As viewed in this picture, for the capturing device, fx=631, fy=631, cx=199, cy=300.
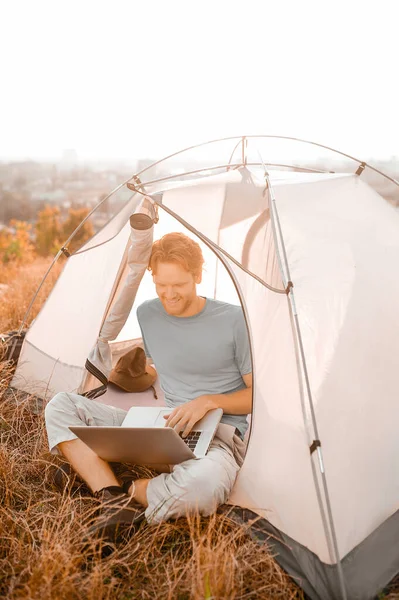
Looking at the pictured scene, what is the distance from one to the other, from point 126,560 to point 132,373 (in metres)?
1.75

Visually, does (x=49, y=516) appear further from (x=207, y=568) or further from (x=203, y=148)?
(x=203, y=148)

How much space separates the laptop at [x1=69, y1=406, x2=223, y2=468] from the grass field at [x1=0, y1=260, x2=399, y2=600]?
8.9 inches

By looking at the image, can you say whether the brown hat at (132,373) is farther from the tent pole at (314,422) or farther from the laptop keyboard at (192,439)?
the tent pole at (314,422)

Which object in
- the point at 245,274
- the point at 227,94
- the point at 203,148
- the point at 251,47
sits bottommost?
the point at 245,274

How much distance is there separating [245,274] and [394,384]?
74cm

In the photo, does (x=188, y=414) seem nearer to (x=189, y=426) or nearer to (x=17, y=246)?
(x=189, y=426)

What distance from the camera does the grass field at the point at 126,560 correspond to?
1.91 meters

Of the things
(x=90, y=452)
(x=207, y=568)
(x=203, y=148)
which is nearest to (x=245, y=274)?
(x=90, y=452)

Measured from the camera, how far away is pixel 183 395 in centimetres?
279

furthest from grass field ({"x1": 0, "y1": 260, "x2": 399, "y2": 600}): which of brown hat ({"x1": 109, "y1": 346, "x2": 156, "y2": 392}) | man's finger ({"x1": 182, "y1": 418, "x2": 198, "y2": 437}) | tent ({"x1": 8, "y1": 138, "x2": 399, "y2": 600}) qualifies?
brown hat ({"x1": 109, "y1": 346, "x2": 156, "y2": 392})

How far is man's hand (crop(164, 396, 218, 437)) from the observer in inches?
98.2

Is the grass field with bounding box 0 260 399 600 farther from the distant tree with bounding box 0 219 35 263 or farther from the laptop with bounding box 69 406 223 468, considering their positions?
the distant tree with bounding box 0 219 35 263

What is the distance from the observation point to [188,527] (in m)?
2.29

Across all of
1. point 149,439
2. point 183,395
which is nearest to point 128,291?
point 183,395
